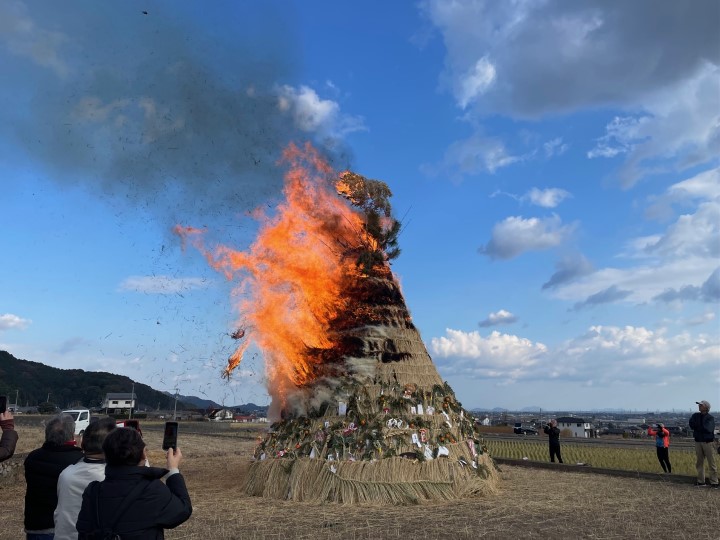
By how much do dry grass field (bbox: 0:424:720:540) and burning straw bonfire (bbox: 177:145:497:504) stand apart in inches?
29.6

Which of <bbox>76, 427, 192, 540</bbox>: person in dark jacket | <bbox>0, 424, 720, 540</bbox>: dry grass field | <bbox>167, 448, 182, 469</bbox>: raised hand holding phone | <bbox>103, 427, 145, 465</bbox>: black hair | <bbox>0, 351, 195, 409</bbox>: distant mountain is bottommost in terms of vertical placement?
<bbox>0, 424, 720, 540</bbox>: dry grass field

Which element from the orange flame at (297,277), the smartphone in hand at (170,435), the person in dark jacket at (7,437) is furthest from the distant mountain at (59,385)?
the smartphone in hand at (170,435)

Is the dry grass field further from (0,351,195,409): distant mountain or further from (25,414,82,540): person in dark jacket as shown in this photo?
(0,351,195,409): distant mountain

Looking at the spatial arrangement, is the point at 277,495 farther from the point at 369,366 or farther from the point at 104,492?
the point at 104,492

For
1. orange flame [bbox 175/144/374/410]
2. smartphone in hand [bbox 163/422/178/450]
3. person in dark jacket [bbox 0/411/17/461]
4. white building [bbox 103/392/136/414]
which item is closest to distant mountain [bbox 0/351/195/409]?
white building [bbox 103/392/136/414]

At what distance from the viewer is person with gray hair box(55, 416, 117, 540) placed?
4520 mm

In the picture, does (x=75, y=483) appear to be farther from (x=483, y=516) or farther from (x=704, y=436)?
(x=704, y=436)

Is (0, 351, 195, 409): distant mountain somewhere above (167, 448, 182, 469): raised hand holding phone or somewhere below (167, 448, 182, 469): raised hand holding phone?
above

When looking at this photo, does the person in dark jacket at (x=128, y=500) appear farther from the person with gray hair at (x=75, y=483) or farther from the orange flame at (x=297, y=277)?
the orange flame at (x=297, y=277)

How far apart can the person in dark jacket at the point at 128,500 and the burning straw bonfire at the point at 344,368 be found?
892cm

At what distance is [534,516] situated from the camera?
10969 millimetres

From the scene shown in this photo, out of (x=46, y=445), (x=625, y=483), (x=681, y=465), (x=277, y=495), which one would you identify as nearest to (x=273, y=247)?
(x=277, y=495)

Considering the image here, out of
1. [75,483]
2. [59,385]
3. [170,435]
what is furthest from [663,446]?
[59,385]

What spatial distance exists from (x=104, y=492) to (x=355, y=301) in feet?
37.4
